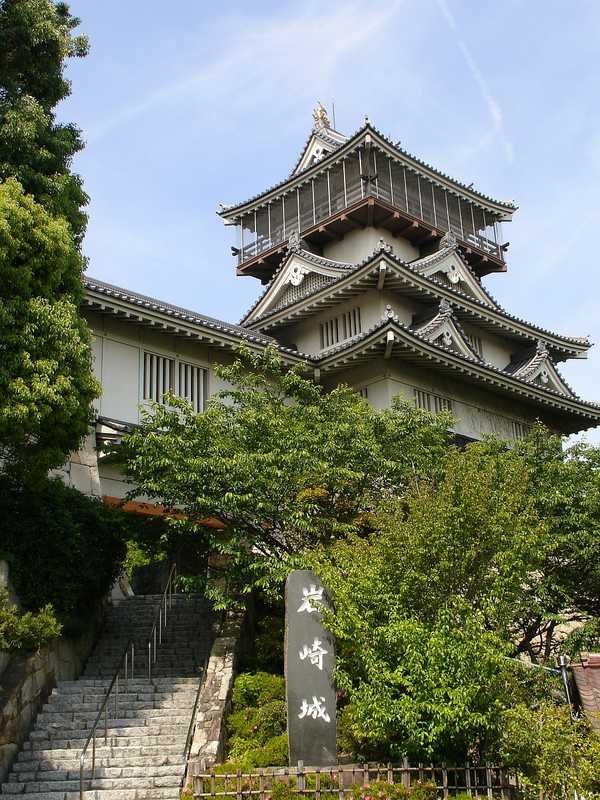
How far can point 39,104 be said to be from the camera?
17.7m

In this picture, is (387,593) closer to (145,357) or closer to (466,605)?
(466,605)

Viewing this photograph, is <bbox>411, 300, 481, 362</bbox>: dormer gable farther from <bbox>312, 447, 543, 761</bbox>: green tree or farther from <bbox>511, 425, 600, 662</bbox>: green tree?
<bbox>312, 447, 543, 761</bbox>: green tree

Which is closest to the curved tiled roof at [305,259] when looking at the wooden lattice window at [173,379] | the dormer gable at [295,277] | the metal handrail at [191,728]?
the dormer gable at [295,277]

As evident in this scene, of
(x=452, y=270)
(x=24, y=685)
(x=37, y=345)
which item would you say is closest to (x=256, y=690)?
(x=24, y=685)

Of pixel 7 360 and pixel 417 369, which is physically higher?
pixel 417 369

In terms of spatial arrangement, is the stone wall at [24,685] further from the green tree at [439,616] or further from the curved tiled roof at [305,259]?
the curved tiled roof at [305,259]

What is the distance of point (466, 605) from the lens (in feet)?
42.3

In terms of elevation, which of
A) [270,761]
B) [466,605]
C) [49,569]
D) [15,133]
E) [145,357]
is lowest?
[270,761]

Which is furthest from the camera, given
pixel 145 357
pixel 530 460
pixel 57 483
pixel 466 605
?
pixel 145 357

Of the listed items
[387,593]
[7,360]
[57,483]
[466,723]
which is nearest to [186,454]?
[57,483]

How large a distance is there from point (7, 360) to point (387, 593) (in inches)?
272

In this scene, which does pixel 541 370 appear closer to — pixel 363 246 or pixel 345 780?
pixel 363 246

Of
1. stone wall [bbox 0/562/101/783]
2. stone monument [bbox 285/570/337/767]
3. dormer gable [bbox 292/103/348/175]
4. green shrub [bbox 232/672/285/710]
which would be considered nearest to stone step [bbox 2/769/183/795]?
stone wall [bbox 0/562/101/783]

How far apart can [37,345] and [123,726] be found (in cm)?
648
